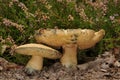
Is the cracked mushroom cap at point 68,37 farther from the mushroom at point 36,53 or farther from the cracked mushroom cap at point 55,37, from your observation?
the mushroom at point 36,53

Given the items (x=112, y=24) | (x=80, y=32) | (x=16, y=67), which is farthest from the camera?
(x=112, y=24)

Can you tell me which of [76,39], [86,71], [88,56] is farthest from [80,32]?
[88,56]

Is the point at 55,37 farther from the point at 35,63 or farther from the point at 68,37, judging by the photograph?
the point at 35,63

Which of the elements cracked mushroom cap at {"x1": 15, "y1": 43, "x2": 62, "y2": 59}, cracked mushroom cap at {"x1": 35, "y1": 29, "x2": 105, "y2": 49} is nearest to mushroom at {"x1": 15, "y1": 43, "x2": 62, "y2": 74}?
cracked mushroom cap at {"x1": 15, "y1": 43, "x2": 62, "y2": 59}

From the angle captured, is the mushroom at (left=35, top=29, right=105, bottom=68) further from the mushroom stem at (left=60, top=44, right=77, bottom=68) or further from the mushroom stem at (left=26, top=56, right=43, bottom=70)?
the mushroom stem at (left=26, top=56, right=43, bottom=70)

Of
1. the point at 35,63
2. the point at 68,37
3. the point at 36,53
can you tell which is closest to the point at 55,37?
the point at 68,37

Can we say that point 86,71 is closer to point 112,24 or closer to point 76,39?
point 76,39

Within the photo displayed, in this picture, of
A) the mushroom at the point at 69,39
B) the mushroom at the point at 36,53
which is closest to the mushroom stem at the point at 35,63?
the mushroom at the point at 36,53
